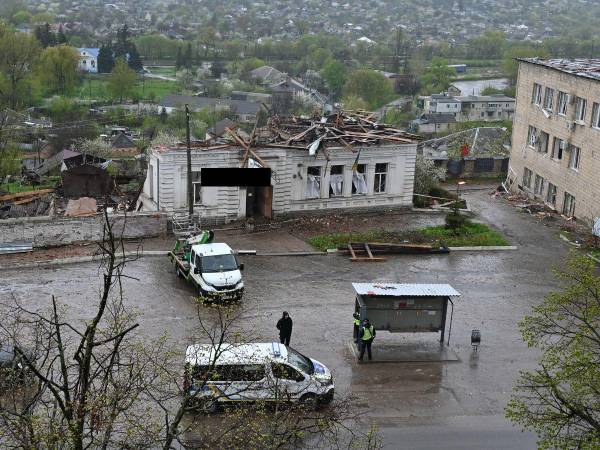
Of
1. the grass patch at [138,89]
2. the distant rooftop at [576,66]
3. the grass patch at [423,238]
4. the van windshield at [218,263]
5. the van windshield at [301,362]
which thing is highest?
the distant rooftop at [576,66]

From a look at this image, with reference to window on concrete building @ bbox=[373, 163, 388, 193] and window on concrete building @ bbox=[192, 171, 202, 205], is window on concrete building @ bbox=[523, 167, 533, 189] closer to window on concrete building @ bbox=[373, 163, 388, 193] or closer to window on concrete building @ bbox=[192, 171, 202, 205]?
window on concrete building @ bbox=[373, 163, 388, 193]

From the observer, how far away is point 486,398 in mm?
18641

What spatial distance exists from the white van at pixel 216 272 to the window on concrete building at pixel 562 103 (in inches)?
720

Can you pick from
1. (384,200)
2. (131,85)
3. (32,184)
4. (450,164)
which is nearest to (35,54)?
(131,85)

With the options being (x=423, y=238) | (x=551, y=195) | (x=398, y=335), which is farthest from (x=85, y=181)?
(x=398, y=335)

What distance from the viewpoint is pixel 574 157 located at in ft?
116

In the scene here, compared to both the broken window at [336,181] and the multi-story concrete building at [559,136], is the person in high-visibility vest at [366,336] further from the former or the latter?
the multi-story concrete building at [559,136]

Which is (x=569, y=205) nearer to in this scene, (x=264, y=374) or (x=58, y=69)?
(x=264, y=374)

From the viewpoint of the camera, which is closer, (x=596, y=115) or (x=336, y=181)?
(x=596, y=115)

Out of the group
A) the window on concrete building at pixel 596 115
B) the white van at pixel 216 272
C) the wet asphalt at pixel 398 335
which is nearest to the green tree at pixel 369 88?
the window on concrete building at pixel 596 115

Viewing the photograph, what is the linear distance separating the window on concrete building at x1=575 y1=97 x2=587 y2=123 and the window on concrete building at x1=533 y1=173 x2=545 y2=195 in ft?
14.0

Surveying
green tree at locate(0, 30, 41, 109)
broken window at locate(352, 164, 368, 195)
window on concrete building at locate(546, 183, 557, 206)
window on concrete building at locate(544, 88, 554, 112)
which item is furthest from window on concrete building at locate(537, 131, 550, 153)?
green tree at locate(0, 30, 41, 109)

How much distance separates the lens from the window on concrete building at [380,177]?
3447cm

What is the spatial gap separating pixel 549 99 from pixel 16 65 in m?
92.0
